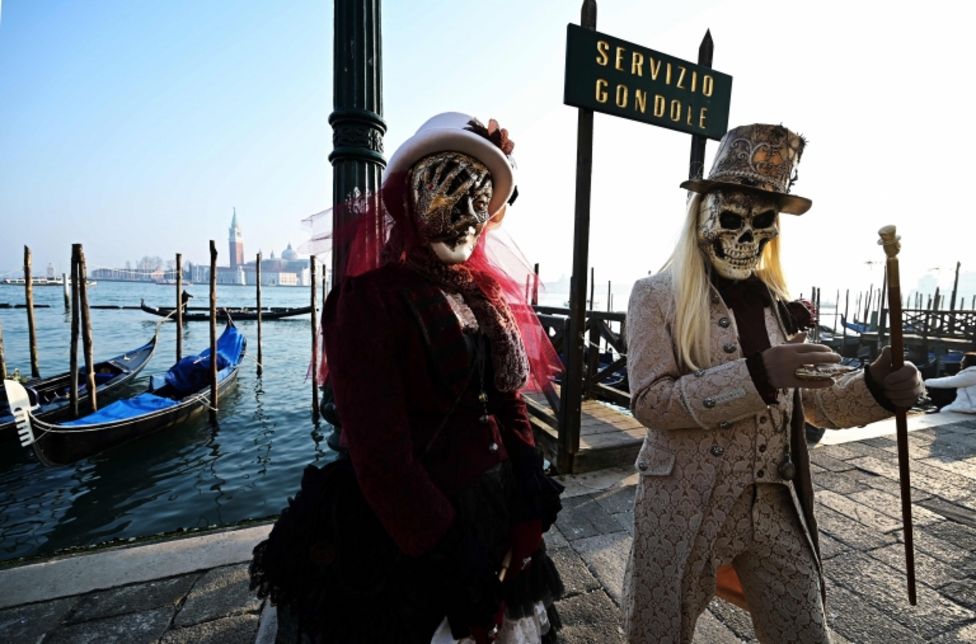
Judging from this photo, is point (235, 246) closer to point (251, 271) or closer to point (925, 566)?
point (251, 271)

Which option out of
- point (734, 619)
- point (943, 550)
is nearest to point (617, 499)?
point (734, 619)

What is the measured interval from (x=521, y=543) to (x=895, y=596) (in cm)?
241

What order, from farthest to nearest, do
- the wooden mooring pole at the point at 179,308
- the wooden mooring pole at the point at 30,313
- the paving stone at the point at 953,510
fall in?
the wooden mooring pole at the point at 179,308
the wooden mooring pole at the point at 30,313
the paving stone at the point at 953,510

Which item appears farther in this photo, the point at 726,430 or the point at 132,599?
the point at 132,599

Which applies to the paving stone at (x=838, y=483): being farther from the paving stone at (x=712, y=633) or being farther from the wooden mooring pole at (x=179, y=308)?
the wooden mooring pole at (x=179, y=308)

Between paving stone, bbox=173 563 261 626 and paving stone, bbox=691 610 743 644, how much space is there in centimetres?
211

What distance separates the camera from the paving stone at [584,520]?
9.46 feet

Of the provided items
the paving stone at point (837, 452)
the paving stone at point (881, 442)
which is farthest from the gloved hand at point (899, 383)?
the paving stone at point (881, 442)

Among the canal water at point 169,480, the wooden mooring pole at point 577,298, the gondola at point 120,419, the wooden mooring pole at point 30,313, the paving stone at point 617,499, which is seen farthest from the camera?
the wooden mooring pole at point 30,313

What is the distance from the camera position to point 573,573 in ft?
8.04

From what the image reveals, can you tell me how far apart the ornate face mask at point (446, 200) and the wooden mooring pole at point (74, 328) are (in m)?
12.0

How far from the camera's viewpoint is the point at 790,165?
146 cm

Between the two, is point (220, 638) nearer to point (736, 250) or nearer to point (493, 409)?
point (493, 409)

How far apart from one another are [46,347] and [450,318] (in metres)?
32.5
